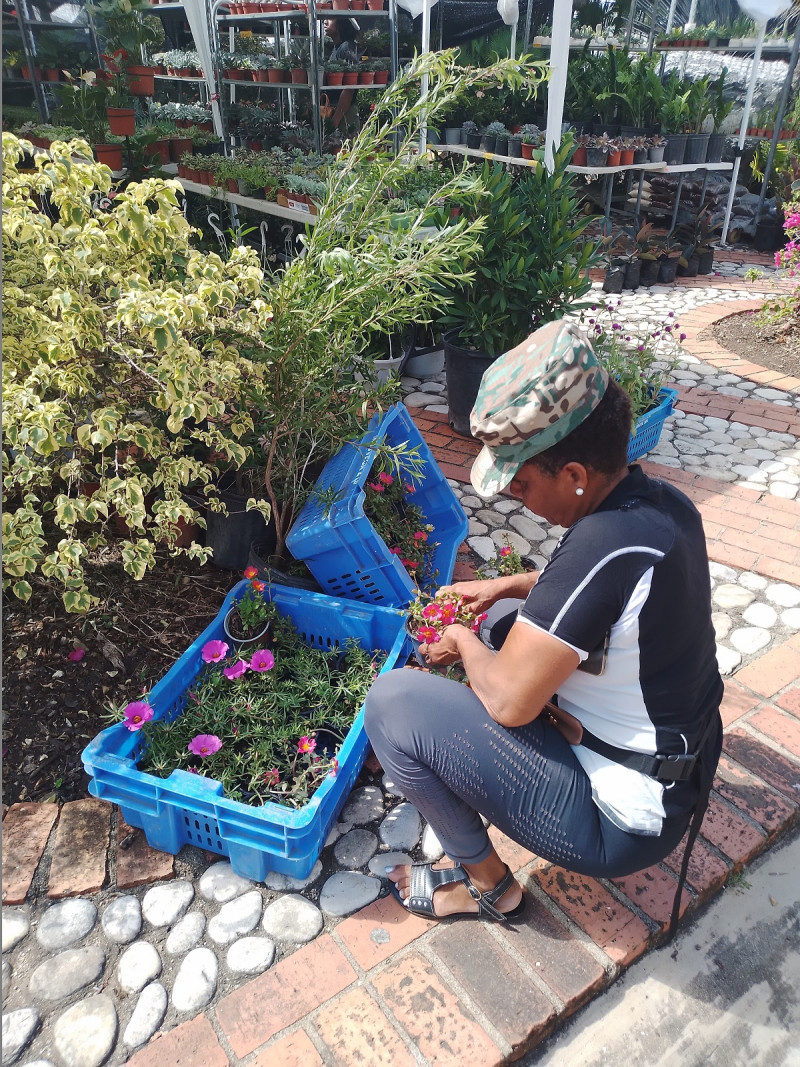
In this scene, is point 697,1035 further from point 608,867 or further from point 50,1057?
point 50,1057

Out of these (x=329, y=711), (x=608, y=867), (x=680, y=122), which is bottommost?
(x=329, y=711)

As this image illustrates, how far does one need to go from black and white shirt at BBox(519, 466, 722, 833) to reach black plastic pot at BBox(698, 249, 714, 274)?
6.81m

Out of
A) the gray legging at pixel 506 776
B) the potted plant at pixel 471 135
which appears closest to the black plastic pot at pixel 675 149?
the potted plant at pixel 471 135

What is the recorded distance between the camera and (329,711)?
223 centimetres

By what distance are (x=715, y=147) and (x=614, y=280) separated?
241 centimetres

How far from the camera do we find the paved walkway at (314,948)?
1.60 meters

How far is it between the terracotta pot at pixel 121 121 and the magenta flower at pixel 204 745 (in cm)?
540

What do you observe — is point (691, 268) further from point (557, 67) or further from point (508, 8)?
point (557, 67)

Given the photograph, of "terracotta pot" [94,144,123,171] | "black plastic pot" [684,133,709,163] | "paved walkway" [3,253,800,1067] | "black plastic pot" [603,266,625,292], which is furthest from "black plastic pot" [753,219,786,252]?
"paved walkway" [3,253,800,1067]

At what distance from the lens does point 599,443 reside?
1459mm

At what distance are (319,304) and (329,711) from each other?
1187 mm

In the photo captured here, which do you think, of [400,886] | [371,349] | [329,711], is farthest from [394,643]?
[371,349]

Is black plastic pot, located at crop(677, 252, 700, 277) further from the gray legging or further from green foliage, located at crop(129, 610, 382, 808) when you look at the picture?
the gray legging

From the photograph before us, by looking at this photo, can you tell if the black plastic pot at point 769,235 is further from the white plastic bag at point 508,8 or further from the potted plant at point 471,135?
the white plastic bag at point 508,8
